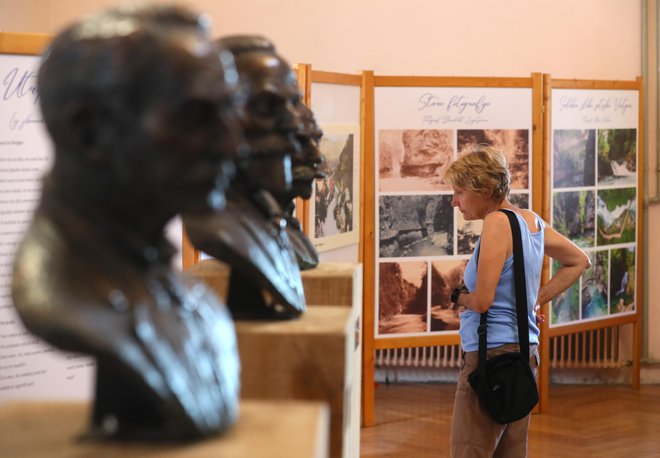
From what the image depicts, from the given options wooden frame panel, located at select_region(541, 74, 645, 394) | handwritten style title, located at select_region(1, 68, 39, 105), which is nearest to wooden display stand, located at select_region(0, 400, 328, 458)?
handwritten style title, located at select_region(1, 68, 39, 105)

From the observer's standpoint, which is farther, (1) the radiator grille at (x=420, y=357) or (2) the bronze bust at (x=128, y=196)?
(1) the radiator grille at (x=420, y=357)

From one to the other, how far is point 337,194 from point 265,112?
3.81 m

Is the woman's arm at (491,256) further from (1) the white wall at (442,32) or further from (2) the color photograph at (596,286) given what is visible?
(1) the white wall at (442,32)

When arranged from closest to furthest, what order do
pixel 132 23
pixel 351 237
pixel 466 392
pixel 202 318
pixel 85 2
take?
1. pixel 132 23
2. pixel 202 318
3. pixel 466 392
4. pixel 351 237
5. pixel 85 2

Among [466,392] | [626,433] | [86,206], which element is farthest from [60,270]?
[626,433]

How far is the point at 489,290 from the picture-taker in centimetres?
401

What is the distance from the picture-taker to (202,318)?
180 cm

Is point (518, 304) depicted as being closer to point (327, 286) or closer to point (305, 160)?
point (327, 286)

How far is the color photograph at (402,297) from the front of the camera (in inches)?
271

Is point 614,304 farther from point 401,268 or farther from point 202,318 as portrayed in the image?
point 202,318

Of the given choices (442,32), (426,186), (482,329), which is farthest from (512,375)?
(442,32)

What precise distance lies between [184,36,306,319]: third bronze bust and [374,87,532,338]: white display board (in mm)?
4146

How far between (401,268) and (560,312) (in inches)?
52.5

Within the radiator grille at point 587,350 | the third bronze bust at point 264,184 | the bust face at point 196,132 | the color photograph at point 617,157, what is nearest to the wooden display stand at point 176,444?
the bust face at point 196,132
